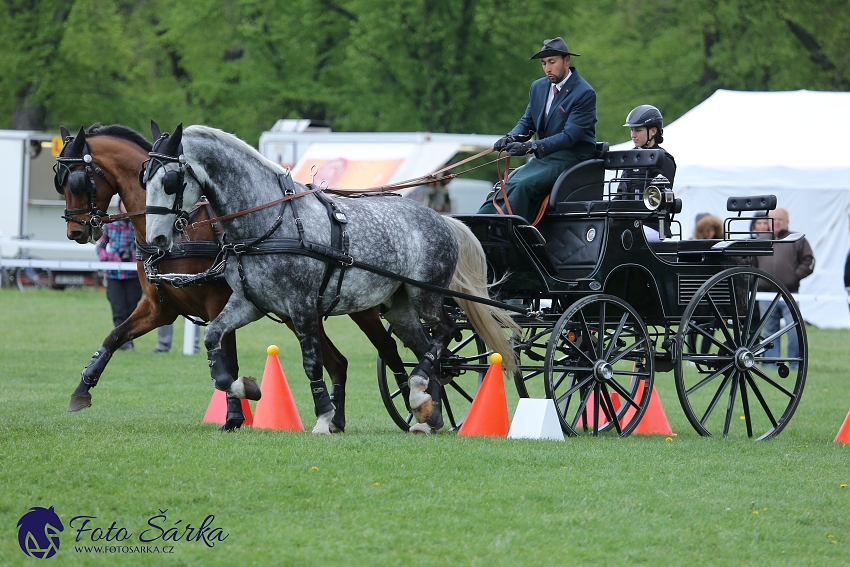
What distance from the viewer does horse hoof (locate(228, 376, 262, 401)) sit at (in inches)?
302

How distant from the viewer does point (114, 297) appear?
578 inches

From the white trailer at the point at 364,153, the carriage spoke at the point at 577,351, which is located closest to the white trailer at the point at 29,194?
the white trailer at the point at 364,153

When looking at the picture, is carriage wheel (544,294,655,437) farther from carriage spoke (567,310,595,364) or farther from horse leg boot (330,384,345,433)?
horse leg boot (330,384,345,433)

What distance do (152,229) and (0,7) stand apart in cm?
2430

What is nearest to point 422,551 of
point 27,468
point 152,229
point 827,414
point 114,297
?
point 27,468

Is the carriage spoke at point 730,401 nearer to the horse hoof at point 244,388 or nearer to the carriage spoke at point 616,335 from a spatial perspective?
the carriage spoke at point 616,335

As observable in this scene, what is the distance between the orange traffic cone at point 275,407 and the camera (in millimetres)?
8469

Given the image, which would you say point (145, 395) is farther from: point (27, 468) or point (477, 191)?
point (477, 191)

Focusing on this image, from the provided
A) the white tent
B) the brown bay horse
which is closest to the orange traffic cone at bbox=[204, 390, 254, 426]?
the brown bay horse

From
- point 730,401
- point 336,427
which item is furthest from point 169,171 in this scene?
point 730,401

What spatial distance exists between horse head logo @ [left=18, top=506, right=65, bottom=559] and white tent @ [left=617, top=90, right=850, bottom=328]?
15.9 m

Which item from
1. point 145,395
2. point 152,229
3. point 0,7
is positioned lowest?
point 145,395

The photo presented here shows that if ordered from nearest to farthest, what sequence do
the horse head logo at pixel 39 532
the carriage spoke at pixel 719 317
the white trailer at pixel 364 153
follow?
1. the horse head logo at pixel 39 532
2. the carriage spoke at pixel 719 317
3. the white trailer at pixel 364 153

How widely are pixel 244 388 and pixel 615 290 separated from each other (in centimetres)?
296
